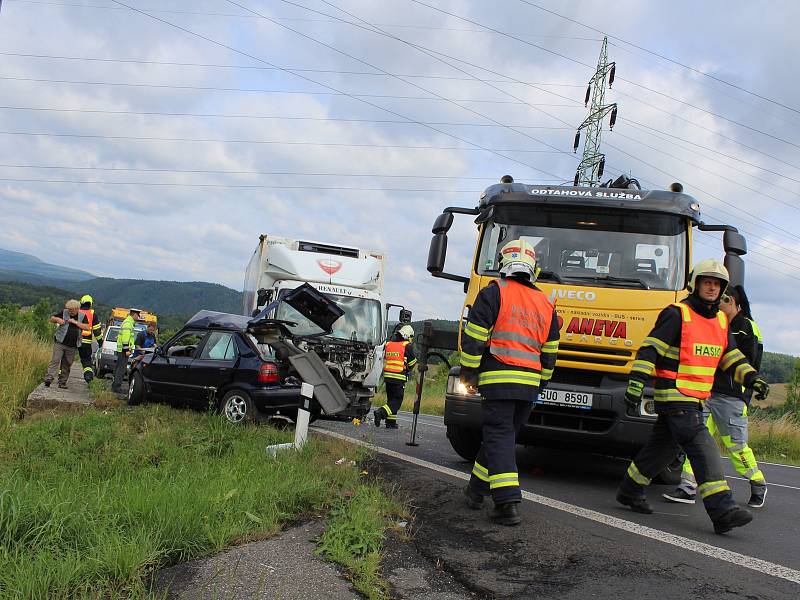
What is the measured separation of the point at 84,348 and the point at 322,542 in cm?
1134

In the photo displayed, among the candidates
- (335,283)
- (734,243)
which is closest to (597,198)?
(734,243)

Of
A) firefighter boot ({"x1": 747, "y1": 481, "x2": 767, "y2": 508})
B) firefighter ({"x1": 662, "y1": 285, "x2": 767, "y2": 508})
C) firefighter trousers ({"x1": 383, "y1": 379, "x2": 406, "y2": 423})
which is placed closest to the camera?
firefighter ({"x1": 662, "y1": 285, "x2": 767, "y2": 508})

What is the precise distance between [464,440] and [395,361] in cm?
510

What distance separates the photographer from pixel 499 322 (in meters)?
4.70

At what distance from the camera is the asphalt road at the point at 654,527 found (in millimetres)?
3523

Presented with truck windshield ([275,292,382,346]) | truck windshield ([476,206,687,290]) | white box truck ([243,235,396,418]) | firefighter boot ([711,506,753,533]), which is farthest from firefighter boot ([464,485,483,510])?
truck windshield ([275,292,382,346])

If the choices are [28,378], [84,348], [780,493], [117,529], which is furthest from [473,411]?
[84,348]

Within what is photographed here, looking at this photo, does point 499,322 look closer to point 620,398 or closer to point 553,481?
point 620,398

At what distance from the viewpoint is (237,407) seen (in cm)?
890

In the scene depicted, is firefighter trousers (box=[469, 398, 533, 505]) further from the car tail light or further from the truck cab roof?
the car tail light

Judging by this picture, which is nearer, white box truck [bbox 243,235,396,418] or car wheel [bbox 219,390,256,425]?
car wheel [bbox 219,390,256,425]

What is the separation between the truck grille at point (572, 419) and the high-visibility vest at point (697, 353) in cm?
104

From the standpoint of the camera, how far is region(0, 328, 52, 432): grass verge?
9.66 metres

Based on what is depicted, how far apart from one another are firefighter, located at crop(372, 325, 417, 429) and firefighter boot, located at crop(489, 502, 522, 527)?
7141 millimetres
